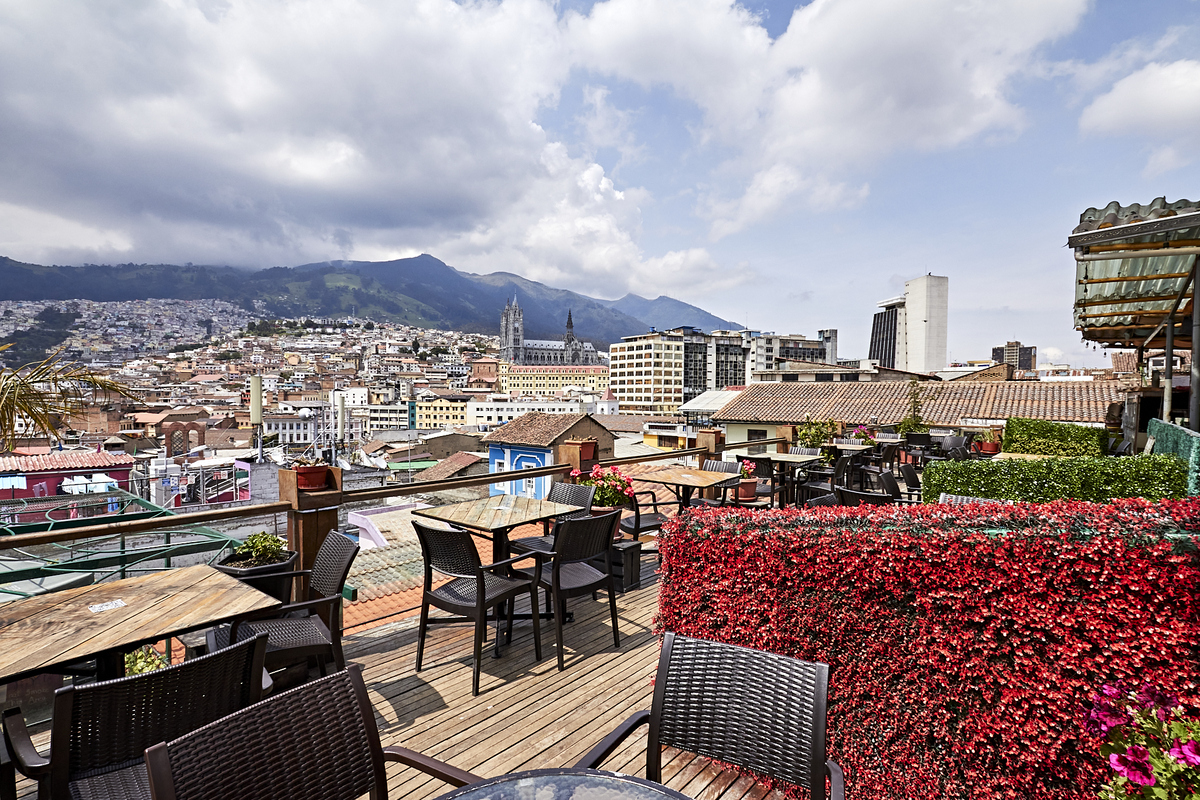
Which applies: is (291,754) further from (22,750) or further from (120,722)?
(22,750)

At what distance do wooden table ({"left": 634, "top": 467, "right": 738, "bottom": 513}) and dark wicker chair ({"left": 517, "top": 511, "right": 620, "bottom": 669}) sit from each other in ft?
6.47

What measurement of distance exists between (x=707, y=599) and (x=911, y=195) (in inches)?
579

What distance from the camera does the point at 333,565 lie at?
294 cm

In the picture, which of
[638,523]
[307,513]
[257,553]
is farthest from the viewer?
[638,523]

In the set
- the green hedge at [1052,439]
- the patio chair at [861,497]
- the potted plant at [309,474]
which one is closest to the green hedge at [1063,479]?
the patio chair at [861,497]

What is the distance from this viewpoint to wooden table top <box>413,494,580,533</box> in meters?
3.55

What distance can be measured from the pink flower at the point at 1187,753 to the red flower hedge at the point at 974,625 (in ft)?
1.23

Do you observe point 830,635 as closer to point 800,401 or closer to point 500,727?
point 500,727

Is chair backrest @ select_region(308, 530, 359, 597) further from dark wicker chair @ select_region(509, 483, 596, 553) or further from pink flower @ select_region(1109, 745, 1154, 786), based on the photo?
pink flower @ select_region(1109, 745, 1154, 786)

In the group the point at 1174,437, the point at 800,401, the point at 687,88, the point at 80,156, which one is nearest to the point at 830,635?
the point at 1174,437

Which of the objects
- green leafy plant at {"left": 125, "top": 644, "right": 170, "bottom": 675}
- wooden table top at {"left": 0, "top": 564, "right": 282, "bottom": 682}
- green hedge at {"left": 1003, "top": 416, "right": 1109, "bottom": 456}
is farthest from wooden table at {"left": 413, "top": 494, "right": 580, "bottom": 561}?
green hedge at {"left": 1003, "top": 416, "right": 1109, "bottom": 456}

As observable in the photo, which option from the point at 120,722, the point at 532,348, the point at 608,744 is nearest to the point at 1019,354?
the point at 608,744

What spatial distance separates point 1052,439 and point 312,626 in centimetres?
1120

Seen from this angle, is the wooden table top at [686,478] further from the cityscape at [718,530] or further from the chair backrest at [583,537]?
the chair backrest at [583,537]
